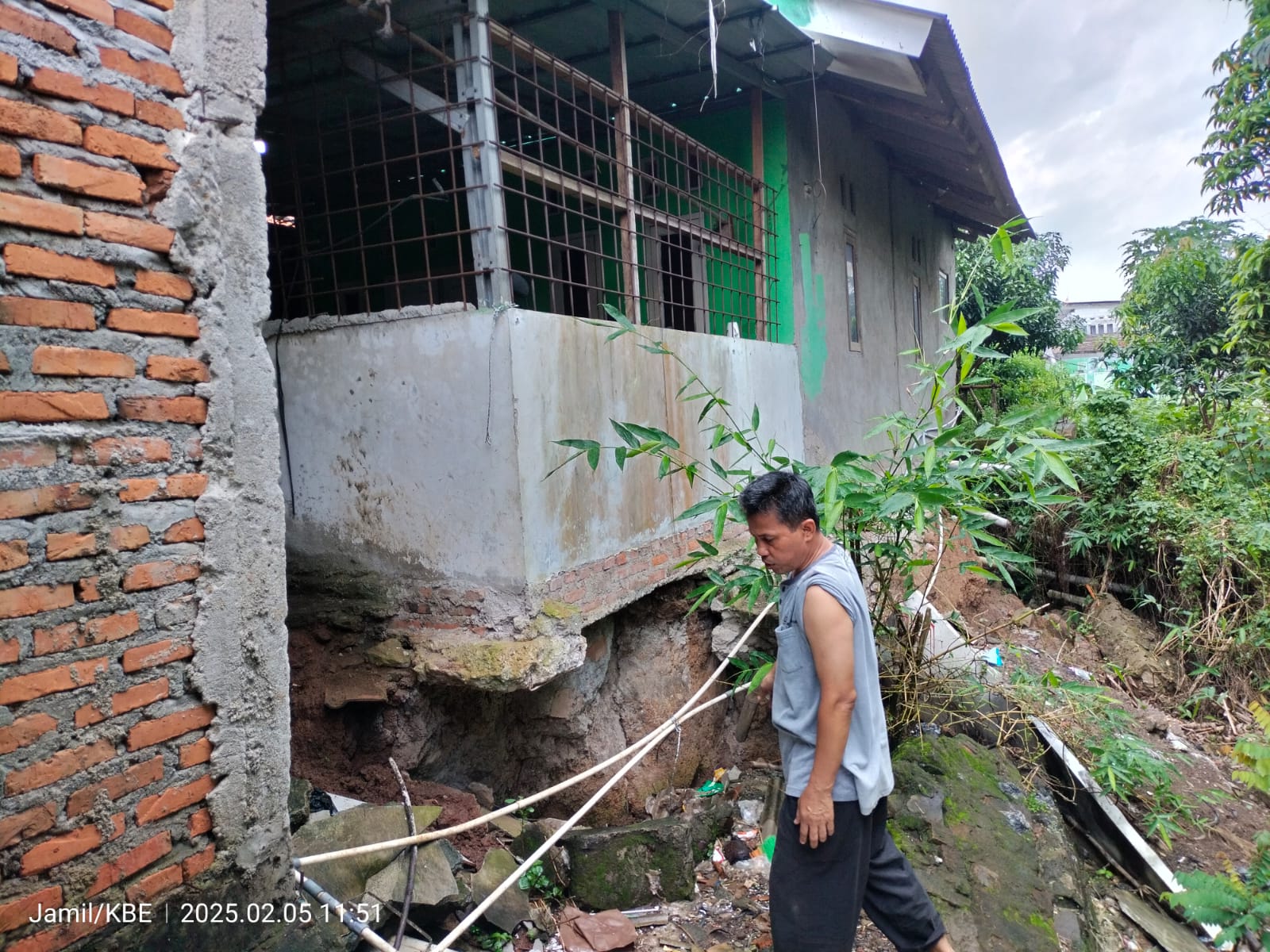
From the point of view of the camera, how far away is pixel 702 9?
15.9 ft

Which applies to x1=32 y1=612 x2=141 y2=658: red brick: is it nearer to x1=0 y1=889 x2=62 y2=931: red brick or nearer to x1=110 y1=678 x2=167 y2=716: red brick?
x1=110 y1=678 x2=167 y2=716: red brick

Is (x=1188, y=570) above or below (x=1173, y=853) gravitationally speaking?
above

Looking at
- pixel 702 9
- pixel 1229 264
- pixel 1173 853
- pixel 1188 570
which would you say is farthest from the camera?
pixel 1229 264

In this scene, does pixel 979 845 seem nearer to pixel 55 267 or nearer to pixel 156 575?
pixel 156 575

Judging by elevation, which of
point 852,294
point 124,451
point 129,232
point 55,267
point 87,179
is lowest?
point 124,451

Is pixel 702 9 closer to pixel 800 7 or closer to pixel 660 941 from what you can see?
pixel 800 7

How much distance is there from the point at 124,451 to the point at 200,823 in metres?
1.03

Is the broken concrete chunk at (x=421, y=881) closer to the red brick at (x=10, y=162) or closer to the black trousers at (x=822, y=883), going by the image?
the black trousers at (x=822, y=883)

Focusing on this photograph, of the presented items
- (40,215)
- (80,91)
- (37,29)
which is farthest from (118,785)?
(37,29)

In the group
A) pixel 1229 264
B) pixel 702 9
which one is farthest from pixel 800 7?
pixel 1229 264

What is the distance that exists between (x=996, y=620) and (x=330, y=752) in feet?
21.4

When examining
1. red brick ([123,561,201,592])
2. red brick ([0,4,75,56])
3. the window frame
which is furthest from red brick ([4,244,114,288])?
the window frame

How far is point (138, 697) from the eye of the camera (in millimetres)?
2059

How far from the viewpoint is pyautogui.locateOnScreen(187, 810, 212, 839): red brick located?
2.19 metres
